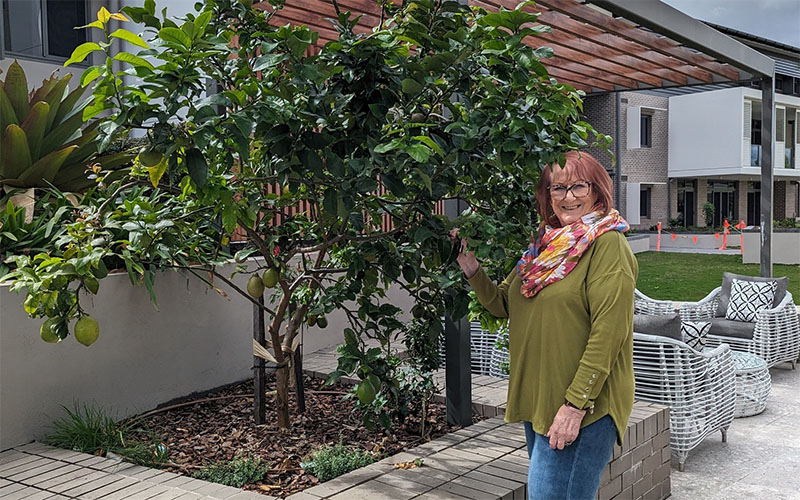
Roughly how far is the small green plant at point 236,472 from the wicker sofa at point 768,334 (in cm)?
535

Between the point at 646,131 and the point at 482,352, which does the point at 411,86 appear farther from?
the point at 646,131

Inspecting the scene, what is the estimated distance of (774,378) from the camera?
24.5 ft

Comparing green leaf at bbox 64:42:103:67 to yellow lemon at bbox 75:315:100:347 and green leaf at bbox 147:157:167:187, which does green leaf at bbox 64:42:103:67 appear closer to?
green leaf at bbox 147:157:167:187

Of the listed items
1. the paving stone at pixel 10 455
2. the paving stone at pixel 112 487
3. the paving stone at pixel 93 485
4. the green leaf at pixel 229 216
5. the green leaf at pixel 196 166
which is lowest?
the paving stone at pixel 10 455

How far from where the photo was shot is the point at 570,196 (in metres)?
2.59

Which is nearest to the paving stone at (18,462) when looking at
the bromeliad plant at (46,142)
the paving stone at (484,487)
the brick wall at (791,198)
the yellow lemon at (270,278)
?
the yellow lemon at (270,278)

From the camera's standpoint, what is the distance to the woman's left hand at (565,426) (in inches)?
92.2

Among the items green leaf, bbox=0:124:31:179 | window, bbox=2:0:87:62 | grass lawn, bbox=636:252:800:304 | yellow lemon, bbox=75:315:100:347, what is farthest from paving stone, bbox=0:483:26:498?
grass lawn, bbox=636:252:800:304

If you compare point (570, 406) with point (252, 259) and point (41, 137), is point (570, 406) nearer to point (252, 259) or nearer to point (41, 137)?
point (252, 259)

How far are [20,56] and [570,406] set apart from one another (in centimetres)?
1017

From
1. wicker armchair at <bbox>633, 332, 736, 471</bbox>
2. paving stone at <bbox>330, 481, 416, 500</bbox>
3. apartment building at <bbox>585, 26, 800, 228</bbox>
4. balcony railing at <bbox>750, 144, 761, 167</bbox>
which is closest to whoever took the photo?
paving stone at <bbox>330, 481, 416, 500</bbox>

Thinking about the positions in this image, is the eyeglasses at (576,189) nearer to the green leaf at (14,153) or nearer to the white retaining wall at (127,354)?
the white retaining wall at (127,354)

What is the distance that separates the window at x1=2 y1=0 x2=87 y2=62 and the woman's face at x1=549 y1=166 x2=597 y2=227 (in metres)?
9.67

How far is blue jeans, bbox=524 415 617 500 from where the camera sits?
7.86 ft
